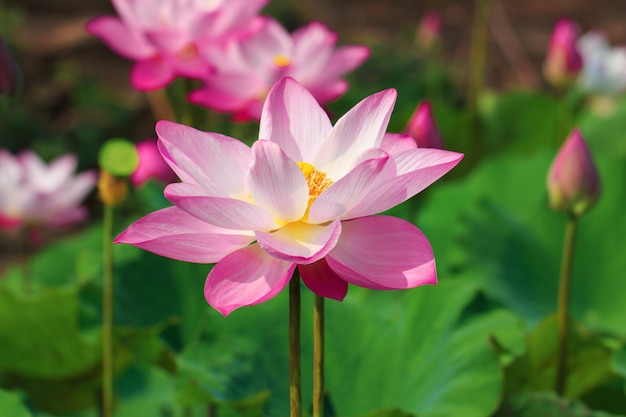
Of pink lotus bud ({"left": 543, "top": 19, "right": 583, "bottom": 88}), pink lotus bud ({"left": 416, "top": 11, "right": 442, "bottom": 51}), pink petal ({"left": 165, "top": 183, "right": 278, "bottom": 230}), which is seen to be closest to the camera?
pink petal ({"left": 165, "top": 183, "right": 278, "bottom": 230})

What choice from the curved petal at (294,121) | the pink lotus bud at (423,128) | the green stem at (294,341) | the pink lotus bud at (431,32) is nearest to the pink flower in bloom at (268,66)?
the pink lotus bud at (423,128)

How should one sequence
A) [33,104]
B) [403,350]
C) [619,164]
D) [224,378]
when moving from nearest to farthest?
1. [224,378]
2. [403,350]
3. [619,164]
4. [33,104]

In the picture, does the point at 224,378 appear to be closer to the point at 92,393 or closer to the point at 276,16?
the point at 92,393

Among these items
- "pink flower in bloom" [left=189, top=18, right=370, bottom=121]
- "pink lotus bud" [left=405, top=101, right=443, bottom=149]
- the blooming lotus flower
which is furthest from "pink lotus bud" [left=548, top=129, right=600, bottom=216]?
the blooming lotus flower

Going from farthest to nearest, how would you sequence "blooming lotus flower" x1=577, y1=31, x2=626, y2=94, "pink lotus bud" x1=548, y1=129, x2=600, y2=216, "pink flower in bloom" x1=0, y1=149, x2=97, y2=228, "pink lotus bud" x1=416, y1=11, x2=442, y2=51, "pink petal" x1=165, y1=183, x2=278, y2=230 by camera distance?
"pink lotus bud" x1=416, y1=11, x2=442, y2=51
"blooming lotus flower" x1=577, y1=31, x2=626, y2=94
"pink flower in bloom" x1=0, y1=149, x2=97, y2=228
"pink lotus bud" x1=548, y1=129, x2=600, y2=216
"pink petal" x1=165, y1=183, x2=278, y2=230

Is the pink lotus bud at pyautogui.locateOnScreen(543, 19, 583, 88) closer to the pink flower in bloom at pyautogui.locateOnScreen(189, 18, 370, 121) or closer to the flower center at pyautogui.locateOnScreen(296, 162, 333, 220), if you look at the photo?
the pink flower in bloom at pyautogui.locateOnScreen(189, 18, 370, 121)

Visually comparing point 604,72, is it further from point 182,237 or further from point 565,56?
point 182,237

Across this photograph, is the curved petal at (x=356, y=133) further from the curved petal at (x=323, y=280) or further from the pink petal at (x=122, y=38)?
the pink petal at (x=122, y=38)

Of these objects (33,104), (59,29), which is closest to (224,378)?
(33,104)

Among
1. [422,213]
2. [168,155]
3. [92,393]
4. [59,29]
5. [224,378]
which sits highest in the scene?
[59,29]
